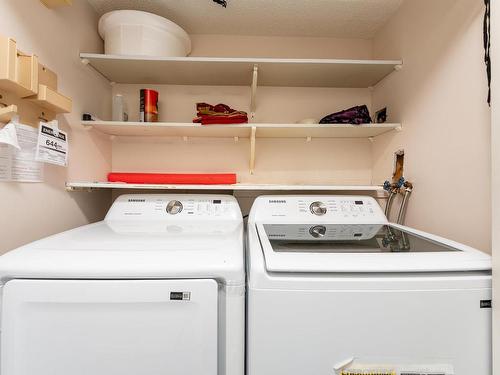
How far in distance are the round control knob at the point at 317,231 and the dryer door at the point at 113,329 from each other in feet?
2.02

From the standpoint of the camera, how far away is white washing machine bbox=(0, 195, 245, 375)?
77cm

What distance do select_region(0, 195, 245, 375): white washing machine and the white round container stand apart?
4.09 feet

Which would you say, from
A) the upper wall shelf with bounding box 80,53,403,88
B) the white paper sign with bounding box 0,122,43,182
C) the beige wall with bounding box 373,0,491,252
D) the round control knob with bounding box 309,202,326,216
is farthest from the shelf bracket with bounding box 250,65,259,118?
the white paper sign with bounding box 0,122,43,182

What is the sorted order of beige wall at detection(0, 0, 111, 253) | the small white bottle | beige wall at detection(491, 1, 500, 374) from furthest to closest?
1. the small white bottle
2. beige wall at detection(0, 0, 111, 253)
3. beige wall at detection(491, 1, 500, 374)

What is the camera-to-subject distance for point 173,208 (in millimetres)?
1504

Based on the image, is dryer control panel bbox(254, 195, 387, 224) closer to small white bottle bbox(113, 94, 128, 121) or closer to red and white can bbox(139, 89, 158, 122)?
red and white can bbox(139, 89, 158, 122)

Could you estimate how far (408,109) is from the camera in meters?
1.50

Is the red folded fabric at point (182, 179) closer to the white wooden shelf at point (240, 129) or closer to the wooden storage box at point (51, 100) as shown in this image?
the white wooden shelf at point (240, 129)

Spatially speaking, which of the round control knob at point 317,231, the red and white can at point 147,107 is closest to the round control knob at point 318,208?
Result: the round control knob at point 317,231

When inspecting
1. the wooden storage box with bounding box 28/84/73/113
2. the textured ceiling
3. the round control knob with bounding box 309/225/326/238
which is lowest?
the round control knob with bounding box 309/225/326/238

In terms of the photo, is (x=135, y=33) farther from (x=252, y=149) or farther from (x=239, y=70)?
(x=252, y=149)

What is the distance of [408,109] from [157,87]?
1676 mm

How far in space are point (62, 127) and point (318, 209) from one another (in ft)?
4.85

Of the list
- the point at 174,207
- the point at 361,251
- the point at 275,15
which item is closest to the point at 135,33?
the point at 275,15
